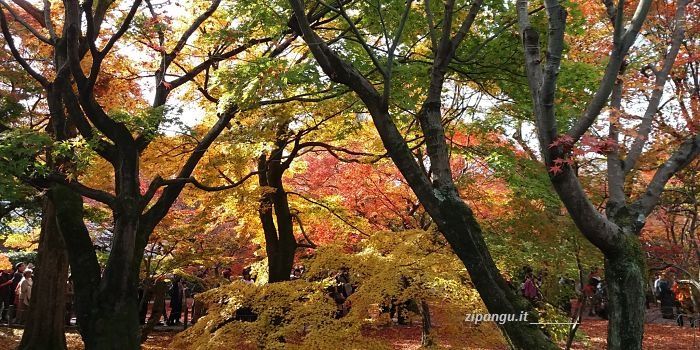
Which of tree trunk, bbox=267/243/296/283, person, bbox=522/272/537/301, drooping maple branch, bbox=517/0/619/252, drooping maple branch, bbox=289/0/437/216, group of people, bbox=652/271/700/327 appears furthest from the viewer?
group of people, bbox=652/271/700/327

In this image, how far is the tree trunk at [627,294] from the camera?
4273 millimetres

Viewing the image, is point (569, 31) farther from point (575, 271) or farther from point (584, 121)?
point (575, 271)

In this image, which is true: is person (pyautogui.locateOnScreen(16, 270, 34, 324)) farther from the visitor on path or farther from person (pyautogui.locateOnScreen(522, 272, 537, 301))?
the visitor on path

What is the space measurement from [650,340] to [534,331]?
1205cm

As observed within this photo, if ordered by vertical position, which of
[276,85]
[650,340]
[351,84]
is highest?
[276,85]

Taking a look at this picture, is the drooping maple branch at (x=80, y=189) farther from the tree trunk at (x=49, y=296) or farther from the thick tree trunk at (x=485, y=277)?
the thick tree trunk at (x=485, y=277)

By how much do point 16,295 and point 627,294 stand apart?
1344 centimetres

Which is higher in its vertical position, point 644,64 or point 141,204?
point 644,64

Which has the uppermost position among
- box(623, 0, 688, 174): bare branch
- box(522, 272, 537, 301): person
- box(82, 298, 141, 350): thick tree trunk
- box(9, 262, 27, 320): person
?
box(623, 0, 688, 174): bare branch

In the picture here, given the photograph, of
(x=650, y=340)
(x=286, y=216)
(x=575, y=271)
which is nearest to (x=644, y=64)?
(x=575, y=271)

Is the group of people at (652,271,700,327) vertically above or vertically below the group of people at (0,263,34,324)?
below

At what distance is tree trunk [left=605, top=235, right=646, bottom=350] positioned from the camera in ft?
14.0

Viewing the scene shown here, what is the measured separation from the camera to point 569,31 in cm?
635

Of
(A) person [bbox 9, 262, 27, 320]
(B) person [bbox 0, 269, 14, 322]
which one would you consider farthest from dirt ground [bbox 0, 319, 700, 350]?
(A) person [bbox 9, 262, 27, 320]
